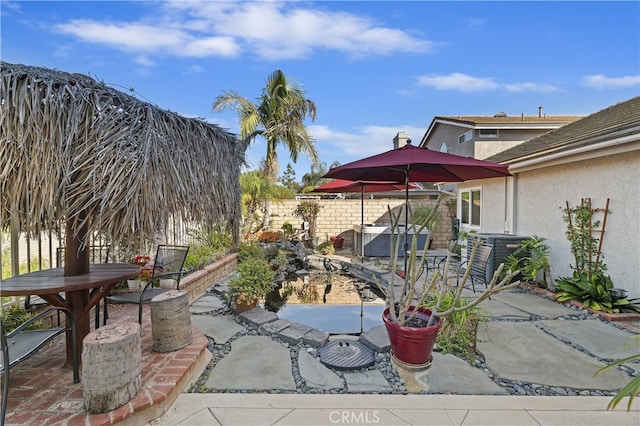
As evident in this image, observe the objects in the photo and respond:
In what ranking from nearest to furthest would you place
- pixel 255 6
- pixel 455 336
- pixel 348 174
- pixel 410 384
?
pixel 410 384
pixel 455 336
pixel 348 174
pixel 255 6

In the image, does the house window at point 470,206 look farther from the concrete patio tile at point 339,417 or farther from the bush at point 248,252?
the concrete patio tile at point 339,417

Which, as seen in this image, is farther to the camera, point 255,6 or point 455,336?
point 255,6

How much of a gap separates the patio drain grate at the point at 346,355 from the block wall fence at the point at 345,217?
30.6 ft

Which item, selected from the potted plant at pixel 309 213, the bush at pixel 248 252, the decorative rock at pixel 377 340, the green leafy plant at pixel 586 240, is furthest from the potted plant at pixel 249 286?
the potted plant at pixel 309 213

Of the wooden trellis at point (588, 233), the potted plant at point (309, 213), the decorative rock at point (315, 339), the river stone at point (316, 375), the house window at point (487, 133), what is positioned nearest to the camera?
the river stone at point (316, 375)

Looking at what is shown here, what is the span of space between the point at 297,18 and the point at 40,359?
271 inches

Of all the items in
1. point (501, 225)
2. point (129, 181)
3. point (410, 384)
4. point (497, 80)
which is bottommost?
point (410, 384)

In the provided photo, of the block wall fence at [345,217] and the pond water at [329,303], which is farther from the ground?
the block wall fence at [345,217]

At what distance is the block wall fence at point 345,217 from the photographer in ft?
43.6

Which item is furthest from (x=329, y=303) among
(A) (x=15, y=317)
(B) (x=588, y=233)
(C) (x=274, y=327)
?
(B) (x=588, y=233)

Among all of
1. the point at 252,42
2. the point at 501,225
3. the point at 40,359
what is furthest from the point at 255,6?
the point at 501,225

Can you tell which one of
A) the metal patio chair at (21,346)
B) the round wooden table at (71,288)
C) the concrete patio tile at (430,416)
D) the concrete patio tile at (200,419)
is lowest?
the concrete patio tile at (430,416)

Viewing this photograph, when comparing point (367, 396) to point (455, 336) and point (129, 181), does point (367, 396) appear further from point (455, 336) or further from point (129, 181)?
point (129, 181)

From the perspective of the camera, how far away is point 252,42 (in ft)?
25.4
